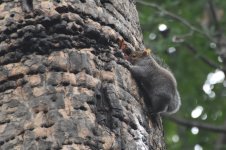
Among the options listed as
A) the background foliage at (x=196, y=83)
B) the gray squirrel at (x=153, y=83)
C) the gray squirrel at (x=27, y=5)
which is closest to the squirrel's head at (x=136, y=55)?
the gray squirrel at (x=153, y=83)

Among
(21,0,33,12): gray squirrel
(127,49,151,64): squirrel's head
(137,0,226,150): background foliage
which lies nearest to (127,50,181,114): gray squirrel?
(127,49,151,64): squirrel's head

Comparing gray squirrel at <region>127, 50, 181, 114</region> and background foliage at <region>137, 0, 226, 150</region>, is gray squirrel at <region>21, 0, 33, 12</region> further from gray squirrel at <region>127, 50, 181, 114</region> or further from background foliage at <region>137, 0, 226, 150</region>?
background foliage at <region>137, 0, 226, 150</region>

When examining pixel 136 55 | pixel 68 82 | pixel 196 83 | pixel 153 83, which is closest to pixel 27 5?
pixel 68 82

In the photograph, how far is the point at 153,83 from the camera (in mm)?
3789

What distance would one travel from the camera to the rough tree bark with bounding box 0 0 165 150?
10.1ft

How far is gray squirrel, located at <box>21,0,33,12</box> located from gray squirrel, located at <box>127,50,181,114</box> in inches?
22.0

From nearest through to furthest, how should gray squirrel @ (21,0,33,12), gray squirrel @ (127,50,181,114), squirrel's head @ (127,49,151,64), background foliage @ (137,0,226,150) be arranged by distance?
gray squirrel @ (21,0,33,12) → gray squirrel @ (127,50,181,114) → squirrel's head @ (127,49,151,64) → background foliage @ (137,0,226,150)

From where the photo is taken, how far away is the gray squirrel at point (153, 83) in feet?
12.0

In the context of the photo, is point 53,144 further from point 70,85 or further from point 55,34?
point 55,34

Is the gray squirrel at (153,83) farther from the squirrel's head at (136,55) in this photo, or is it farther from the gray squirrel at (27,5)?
the gray squirrel at (27,5)

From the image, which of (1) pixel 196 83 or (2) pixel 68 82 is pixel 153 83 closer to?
(2) pixel 68 82

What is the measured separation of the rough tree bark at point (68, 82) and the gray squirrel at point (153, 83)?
0.07 metres

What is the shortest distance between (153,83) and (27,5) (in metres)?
0.76

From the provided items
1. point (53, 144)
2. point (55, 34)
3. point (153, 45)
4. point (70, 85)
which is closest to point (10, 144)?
point (53, 144)
